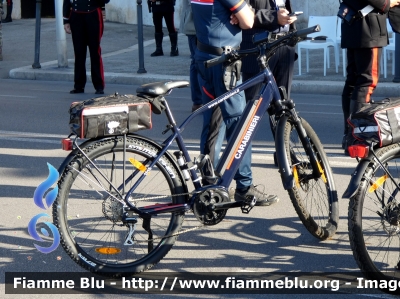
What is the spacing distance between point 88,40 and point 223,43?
7.68m

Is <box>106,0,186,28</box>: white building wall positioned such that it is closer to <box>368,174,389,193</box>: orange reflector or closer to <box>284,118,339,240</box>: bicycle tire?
<box>284,118,339,240</box>: bicycle tire

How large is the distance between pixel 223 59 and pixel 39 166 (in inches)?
123

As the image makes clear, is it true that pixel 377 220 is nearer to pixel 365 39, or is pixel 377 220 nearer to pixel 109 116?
pixel 109 116

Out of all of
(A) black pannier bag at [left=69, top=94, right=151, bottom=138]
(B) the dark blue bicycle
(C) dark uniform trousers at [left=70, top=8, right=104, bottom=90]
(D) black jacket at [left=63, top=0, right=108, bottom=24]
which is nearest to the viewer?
(A) black pannier bag at [left=69, top=94, right=151, bottom=138]

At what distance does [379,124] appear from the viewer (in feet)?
13.7

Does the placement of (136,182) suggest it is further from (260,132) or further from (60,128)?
(60,128)

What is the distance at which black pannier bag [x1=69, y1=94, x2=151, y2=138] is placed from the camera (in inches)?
173

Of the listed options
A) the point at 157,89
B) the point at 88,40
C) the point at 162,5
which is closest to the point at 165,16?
the point at 162,5

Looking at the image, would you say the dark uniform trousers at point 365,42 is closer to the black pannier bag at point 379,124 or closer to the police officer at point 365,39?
the police officer at point 365,39

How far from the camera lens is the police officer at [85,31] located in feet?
41.3

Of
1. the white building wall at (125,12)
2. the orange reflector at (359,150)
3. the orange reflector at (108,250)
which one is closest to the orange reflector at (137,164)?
the orange reflector at (108,250)

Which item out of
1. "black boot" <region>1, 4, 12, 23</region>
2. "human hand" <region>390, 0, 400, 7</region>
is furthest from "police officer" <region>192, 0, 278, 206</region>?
"black boot" <region>1, 4, 12, 23</region>

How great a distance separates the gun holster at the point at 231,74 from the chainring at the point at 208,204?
2.41 feet

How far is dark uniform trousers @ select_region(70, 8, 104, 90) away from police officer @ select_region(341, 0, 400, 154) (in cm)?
633
